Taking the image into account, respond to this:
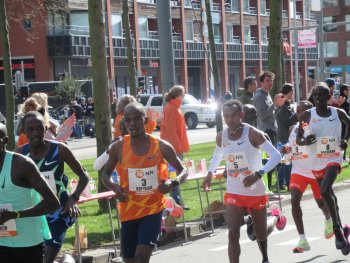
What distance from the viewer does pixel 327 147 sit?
10.1 m

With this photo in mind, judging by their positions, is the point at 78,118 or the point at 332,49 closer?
the point at 78,118

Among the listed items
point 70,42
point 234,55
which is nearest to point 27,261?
point 70,42

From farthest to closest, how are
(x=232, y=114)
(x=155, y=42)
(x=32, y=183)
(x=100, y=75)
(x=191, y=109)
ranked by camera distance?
(x=155, y=42) → (x=191, y=109) → (x=100, y=75) → (x=232, y=114) → (x=32, y=183)

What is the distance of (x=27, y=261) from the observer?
5992 millimetres

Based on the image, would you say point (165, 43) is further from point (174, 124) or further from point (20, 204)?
point (20, 204)

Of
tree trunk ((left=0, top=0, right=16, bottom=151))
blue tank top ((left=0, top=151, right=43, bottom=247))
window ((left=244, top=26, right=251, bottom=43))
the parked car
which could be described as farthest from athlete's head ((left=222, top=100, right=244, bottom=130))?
window ((left=244, top=26, right=251, bottom=43))

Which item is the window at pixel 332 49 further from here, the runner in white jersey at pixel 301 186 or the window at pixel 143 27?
the runner in white jersey at pixel 301 186

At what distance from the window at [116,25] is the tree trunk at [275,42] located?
40.3 meters

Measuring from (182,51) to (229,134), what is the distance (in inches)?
2299

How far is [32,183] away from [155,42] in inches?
2295

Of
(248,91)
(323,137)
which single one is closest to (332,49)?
(248,91)

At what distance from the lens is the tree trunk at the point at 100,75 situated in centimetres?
1390

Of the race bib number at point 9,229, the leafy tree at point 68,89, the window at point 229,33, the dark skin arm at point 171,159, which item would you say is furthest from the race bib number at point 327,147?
the window at point 229,33

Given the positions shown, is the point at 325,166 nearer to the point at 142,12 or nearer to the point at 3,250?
the point at 3,250
